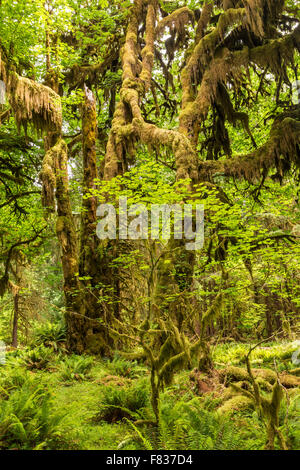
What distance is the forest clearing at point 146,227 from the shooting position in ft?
13.6

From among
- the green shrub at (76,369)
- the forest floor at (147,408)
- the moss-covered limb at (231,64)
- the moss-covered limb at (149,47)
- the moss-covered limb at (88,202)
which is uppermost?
the moss-covered limb at (149,47)

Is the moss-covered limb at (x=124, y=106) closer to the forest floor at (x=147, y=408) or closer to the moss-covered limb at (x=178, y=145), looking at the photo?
the moss-covered limb at (x=178, y=145)

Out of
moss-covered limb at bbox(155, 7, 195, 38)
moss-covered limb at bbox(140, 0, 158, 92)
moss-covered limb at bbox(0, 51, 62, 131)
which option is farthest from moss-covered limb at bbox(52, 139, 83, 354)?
moss-covered limb at bbox(155, 7, 195, 38)

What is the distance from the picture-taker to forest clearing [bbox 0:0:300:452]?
13.6ft

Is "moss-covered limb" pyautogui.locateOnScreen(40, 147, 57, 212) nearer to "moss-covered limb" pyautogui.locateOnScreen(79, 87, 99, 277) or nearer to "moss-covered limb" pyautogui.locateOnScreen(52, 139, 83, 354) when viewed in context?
"moss-covered limb" pyautogui.locateOnScreen(52, 139, 83, 354)

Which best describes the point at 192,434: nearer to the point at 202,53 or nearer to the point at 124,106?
the point at 124,106

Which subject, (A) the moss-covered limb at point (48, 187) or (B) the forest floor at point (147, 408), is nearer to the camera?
(B) the forest floor at point (147, 408)

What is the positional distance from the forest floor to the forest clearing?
0.09 feet

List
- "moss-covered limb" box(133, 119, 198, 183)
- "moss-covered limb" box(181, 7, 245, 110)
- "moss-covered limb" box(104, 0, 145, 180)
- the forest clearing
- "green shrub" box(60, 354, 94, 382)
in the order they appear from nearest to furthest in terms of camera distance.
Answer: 1. the forest clearing
2. "green shrub" box(60, 354, 94, 382)
3. "moss-covered limb" box(133, 119, 198, 183)
4. "moss-covered limb" box(181, 7, 245, 110)
5. "moss-covered limb" box(104, 0, 145, 180)

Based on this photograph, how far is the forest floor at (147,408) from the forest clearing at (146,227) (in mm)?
28

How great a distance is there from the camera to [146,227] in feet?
21.3

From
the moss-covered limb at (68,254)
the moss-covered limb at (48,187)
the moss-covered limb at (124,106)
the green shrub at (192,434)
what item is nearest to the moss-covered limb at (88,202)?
the moss-covered limb at (68,254)

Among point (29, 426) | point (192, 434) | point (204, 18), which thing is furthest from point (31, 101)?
point (192, 434)
